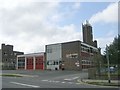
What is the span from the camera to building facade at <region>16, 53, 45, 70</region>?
268ft

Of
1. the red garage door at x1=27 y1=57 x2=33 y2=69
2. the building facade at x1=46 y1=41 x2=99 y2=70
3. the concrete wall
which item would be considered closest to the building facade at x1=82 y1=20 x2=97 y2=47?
the building facade at x1=46 y1=41 x2=99 y2=70

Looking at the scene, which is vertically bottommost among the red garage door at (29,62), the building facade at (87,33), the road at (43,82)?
the road at (43,82)

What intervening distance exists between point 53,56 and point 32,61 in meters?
9.05

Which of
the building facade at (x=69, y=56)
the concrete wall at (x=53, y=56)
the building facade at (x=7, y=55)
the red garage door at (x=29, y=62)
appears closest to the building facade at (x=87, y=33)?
the building facade at (x=69, y=56)

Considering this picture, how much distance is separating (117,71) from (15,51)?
87647 millimetres

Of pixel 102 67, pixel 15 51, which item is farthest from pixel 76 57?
pixel 15 51

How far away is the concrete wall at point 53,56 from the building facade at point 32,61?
6.56 ft

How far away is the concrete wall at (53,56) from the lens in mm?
77562

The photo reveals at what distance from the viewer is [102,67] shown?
1483 inches

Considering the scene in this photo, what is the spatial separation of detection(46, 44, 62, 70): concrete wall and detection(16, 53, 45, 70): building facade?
200 centimetres

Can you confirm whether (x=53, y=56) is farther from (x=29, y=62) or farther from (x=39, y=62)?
(x=29, y=62)

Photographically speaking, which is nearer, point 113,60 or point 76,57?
point 113,60

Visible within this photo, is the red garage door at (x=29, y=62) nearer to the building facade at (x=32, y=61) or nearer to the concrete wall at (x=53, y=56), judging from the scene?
the building facade at (x=32, y=61)

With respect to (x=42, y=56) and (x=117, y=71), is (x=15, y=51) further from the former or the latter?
(x=117, y=71)
